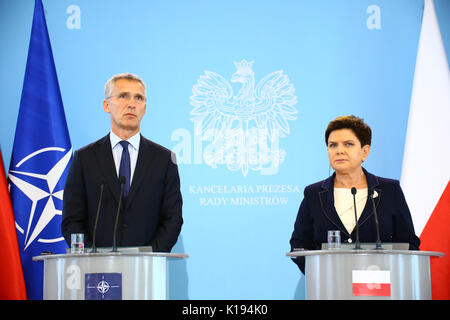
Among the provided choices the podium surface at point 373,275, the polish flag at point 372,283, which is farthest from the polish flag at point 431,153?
the polish flag at point 372,283

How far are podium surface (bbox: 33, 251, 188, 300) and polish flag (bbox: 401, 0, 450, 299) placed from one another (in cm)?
264

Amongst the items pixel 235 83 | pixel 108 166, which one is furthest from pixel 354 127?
pixel 108 166

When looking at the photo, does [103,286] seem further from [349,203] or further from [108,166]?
[349,203]

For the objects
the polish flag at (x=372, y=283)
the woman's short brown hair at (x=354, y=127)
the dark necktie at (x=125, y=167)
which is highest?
the woman's short brown hair at (x=354, y=127)

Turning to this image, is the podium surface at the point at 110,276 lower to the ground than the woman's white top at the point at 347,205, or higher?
lower

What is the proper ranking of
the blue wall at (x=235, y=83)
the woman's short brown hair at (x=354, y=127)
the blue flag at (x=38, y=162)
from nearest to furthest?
the woman's short brown hair at (x=354, y=127), the blue flag at (x=38, y=162), the blue wall at (x=235, y=83)

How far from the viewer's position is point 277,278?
5078 millimetres

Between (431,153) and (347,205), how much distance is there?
1.43 meters

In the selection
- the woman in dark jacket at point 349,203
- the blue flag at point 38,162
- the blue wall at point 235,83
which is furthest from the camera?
the blue wall at point 235,83

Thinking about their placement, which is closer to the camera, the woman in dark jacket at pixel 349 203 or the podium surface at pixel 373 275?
the podium surface at pixel 373 275

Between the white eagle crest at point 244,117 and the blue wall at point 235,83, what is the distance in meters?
0.05

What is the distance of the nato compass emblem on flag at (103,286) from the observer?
307 cm

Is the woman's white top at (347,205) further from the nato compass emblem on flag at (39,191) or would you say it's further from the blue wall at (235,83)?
the nato compass emblem on flag at (39,191)
